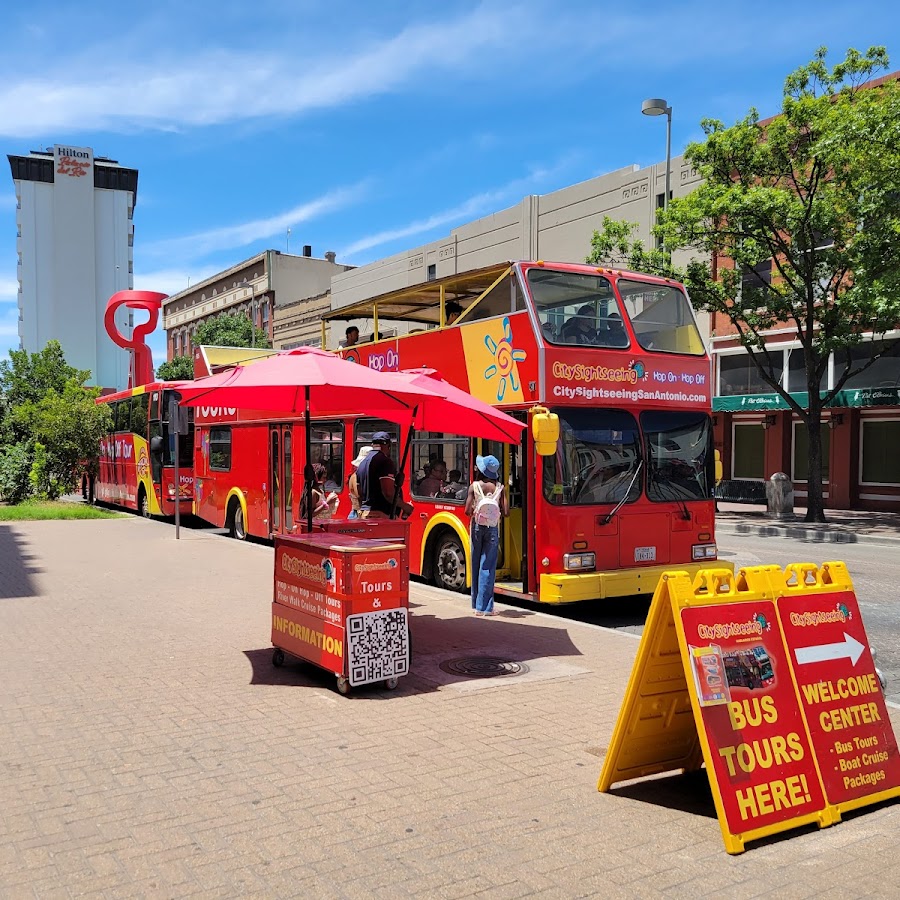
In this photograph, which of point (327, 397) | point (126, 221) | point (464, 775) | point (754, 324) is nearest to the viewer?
point (464, 775)

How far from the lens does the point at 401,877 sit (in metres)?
3.81

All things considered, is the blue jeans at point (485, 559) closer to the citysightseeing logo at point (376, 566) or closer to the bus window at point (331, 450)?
the citysightseeing logo at point (376, 566)

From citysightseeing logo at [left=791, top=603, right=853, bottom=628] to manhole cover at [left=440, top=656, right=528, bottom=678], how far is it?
2967 mm

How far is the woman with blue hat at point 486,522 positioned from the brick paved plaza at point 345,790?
3.20 feet

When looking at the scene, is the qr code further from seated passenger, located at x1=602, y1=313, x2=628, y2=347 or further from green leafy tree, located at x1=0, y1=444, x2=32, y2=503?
green leafy tree, located at x1=0, y1=444, x2=32, y2=503

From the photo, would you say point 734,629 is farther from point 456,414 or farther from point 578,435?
point 578,435

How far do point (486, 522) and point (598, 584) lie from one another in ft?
4.29

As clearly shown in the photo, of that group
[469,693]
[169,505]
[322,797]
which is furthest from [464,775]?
[169,505]

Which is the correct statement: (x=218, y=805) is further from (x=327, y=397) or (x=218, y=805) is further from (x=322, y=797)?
(x=327, y=397)

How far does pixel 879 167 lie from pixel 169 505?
1747 cm

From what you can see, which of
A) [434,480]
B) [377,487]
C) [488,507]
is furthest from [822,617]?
[434,480]

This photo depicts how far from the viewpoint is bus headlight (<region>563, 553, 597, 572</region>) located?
30.7 ft

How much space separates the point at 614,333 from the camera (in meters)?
10.1

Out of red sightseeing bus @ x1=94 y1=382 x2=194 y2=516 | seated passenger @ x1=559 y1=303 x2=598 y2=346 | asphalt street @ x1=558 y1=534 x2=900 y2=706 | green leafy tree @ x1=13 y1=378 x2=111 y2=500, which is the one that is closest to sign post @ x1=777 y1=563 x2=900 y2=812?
asphalt street @ x1=558 y1=534 x2=900 y2=706
